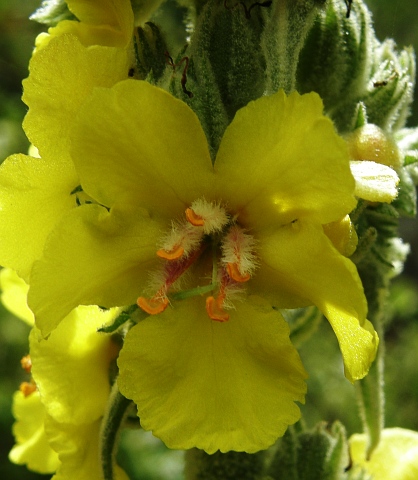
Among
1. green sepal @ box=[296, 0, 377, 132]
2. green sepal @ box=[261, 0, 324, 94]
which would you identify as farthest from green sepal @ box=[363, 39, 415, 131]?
green sepal @ box=[261, 0, 324, 94]

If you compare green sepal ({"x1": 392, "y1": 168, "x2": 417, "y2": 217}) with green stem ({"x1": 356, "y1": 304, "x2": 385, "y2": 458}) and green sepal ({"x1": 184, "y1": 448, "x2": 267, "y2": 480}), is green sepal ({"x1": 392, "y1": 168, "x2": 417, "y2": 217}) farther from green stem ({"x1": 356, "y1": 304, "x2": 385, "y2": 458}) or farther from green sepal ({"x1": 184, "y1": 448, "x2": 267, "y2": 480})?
green sepal ({"x1": 184, "y1": 448, "x2": 267, "y2": 480})

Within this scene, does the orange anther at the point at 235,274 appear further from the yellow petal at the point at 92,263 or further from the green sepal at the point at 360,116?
the green sepal at the point at 360,116

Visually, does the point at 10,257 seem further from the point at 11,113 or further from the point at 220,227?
the point at 11,113

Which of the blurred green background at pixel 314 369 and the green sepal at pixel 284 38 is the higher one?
the green sepal at pixel 284 38

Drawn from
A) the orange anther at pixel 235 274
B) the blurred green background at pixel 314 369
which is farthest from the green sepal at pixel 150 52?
the blurred green background at pixel 314 369

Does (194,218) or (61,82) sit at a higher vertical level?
(61,82)

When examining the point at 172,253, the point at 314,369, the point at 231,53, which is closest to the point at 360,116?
the point at 231,53

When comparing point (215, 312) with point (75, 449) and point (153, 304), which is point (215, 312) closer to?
point (153, 304)
